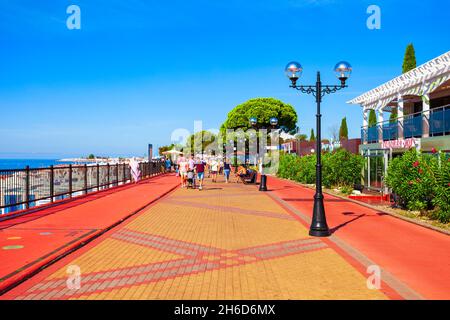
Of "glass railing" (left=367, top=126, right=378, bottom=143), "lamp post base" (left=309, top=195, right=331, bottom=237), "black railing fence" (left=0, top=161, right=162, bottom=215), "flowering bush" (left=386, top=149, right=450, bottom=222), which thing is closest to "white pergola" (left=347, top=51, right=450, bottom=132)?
"glass railing" (left=367, top=126, right=378, bottom=143)

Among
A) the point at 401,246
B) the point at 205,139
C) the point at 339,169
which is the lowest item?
the point at 401,246

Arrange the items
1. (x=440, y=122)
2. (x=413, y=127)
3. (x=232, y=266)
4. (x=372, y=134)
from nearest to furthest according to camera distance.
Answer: (x=232, y=266)
(x=440, y=122)
(x=413, y=127)
(x=372, y=134)

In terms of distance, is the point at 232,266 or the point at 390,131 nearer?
the point at 232,266

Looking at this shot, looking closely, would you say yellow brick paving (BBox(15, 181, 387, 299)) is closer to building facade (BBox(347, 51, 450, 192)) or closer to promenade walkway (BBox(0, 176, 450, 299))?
promenade walkway (BBox(0, 176, 450, 299))

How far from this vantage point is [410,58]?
36.4 m

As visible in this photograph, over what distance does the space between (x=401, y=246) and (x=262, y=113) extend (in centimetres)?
5584

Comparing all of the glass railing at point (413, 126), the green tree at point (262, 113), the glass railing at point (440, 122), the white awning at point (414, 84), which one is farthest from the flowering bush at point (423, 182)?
the green tree at point (262, 113)

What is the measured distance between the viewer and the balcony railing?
57.8 ft

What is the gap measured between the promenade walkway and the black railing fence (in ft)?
13.2

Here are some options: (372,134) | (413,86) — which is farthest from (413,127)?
(372,134)

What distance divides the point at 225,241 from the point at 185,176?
1581cm

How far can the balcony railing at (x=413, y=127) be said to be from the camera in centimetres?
1762

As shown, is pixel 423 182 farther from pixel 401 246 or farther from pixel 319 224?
pixel 319 224

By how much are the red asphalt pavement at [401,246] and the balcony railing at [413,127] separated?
6305mm
